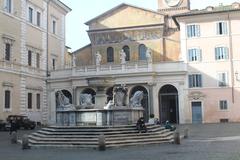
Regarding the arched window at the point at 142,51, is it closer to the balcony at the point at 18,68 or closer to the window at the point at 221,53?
the window at the point at 221,53

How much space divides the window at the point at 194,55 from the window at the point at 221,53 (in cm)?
173

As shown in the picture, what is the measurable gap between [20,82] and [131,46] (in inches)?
630

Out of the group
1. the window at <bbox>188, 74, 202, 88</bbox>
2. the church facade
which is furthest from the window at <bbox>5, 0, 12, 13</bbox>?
the window at <bbox>188, 74, 202, 88</bbox>

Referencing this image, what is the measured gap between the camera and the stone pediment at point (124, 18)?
5306 centimetres

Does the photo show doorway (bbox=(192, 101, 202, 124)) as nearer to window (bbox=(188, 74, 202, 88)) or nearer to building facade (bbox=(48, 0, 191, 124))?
building facade (bbox=(48, 0, 191, 124))

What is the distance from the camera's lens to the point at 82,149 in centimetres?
1845

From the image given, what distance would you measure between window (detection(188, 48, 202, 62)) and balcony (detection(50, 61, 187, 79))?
1.04 meters

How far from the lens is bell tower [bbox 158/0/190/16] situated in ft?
183

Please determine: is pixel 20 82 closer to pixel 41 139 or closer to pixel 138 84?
pixel 138 84

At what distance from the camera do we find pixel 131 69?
46344 mm

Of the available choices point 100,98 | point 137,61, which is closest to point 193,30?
point 137,61

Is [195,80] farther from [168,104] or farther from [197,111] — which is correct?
[168,104]

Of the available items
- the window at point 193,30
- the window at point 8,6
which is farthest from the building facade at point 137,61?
the window at point 8,6

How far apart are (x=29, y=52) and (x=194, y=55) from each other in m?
17.2
